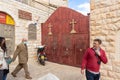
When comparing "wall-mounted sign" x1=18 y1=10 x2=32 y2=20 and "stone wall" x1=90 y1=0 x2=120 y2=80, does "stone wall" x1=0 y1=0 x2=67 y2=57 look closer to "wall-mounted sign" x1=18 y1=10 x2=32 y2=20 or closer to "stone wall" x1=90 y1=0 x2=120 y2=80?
"wall-mounted sign" x1=18 y1=10 x2=32 y2=20

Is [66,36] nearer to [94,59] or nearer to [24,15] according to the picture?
[24,15]

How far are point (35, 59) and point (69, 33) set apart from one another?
2.77 metres

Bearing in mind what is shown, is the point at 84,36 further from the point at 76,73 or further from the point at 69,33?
the point at 76,73

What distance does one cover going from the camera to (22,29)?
32.3 feet

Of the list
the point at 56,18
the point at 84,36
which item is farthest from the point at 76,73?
the point at 56,18

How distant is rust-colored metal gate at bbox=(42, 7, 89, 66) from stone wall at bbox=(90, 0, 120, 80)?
2.16m

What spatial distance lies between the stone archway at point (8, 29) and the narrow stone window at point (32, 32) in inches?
42.5

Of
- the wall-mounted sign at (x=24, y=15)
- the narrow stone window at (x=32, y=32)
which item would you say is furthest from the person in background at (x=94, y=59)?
Result: the narrow stone window at (x=32, y=32)

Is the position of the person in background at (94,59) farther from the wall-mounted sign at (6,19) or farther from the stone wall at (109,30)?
the wall-mounted sign at (6,19)

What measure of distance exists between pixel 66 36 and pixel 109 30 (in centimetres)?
385

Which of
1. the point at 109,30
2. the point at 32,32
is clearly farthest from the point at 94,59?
the point at 32,32

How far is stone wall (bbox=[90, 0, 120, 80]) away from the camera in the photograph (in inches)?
209

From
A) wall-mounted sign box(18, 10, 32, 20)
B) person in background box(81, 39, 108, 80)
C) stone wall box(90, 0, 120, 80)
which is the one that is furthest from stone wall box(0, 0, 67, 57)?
person in background box(81, 39, 108, 80)

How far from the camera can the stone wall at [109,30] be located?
5.31 metres
